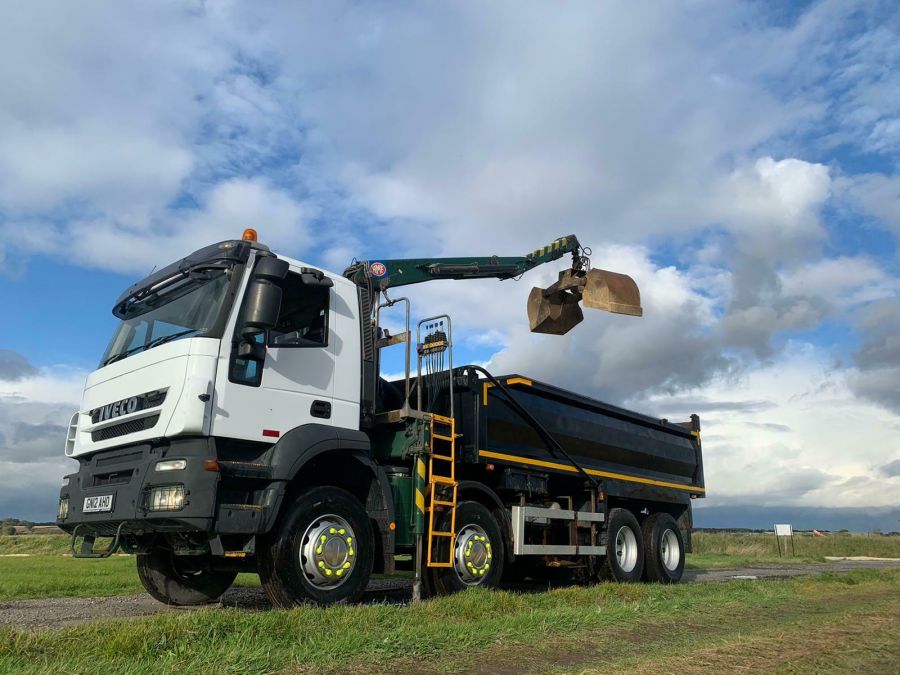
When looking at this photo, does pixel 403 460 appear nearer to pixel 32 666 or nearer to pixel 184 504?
pixel 184 504

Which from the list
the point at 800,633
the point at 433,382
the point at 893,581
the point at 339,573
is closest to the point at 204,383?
the point at 339,573

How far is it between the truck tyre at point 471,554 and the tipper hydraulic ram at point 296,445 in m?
0.02

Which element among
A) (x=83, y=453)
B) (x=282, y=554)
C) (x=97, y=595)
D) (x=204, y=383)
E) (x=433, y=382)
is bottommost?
(x=97, y=595)

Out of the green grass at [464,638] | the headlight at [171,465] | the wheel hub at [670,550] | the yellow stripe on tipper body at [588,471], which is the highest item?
the yellow stripe on tipper body at [588,471]

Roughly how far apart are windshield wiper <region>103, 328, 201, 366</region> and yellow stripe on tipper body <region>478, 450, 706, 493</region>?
3.60 metres

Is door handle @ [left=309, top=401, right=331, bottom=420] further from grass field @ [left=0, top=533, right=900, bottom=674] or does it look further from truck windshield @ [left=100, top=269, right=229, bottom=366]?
grass field @ [left=0, top=533, right=900, bottom=674]

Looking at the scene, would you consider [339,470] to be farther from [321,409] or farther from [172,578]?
[172,578]

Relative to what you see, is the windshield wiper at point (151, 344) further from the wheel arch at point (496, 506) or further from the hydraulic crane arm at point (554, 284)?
the wheel arch at point (496, 506)

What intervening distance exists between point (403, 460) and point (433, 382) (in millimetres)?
1190

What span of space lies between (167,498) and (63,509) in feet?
6.18

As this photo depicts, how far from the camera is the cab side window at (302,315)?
6.70 metres

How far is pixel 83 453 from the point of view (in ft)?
22.4

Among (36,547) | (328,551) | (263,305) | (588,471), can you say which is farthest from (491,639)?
(36,547)

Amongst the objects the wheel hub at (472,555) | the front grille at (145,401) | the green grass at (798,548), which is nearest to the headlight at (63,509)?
the front grille at (145,401)
